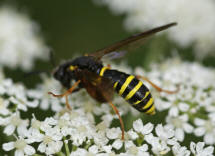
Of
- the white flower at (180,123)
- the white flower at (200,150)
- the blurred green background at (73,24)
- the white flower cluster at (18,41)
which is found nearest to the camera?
the white flower at (200,150)

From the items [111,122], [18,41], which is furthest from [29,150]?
[18,41]

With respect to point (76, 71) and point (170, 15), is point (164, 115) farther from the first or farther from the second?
point (170, 15)

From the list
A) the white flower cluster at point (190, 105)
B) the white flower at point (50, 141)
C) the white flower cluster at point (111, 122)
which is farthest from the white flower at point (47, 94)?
the white flower cluster at point (190, 105)

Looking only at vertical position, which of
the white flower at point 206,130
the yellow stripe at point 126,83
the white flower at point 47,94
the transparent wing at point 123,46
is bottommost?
the white flower at point 206,130

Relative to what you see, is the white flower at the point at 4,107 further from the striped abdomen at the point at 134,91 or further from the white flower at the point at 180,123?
the white flower at the point at 180,123

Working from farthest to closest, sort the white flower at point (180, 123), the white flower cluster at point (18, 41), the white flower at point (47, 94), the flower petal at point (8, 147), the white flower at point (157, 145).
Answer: the white flower cluster at point (18, 41) → the white flower at point (47, 94) → the white flower at point (180, 123) → the flower petal at point (8, 147) → the white flower at point (157, 145)
